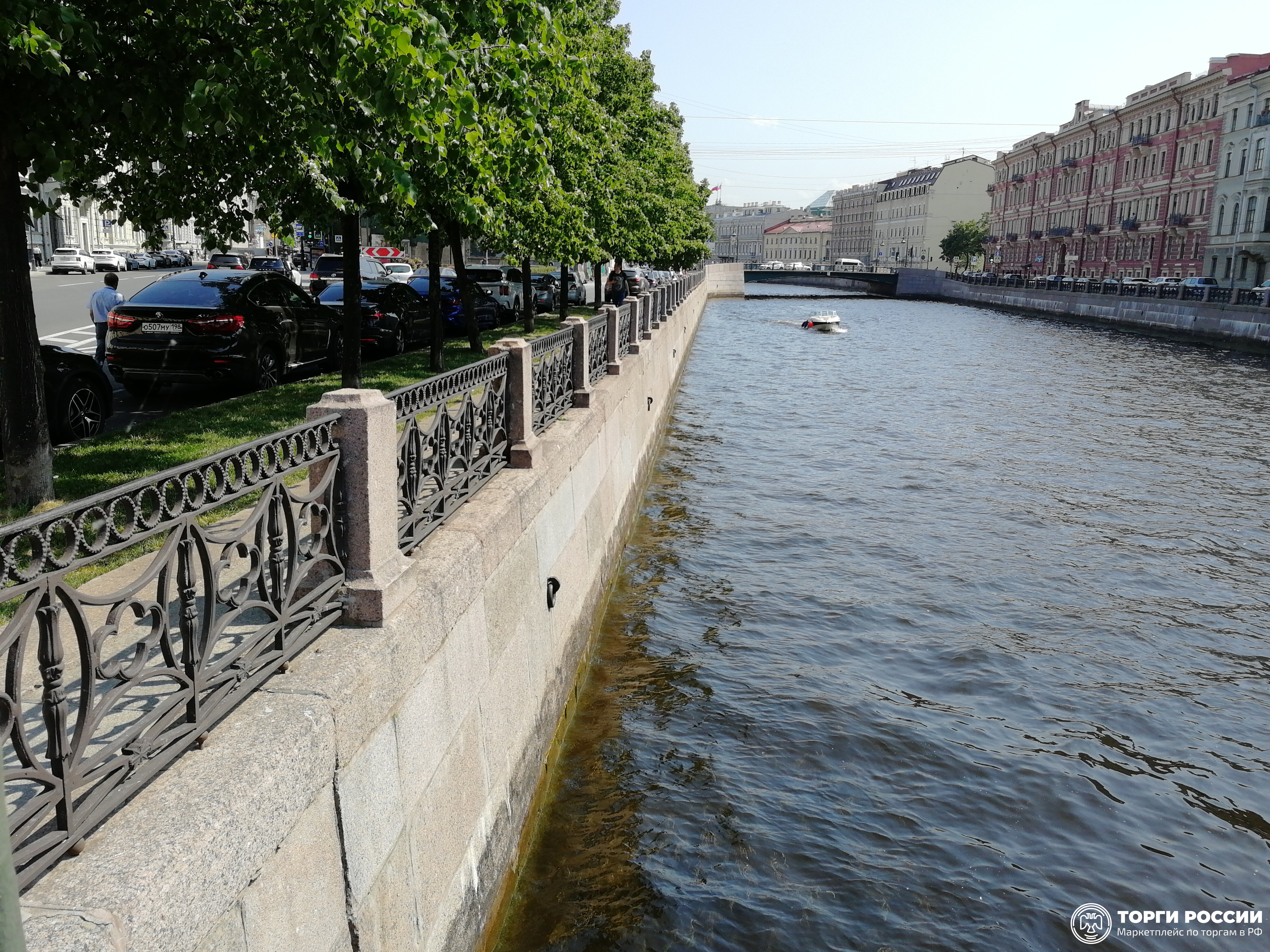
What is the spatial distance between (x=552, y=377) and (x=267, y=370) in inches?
241

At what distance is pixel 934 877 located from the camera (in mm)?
6363

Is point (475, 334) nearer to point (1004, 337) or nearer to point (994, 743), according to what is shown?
point (994, 743)

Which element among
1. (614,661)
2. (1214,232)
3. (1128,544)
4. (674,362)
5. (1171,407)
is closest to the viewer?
(614,661)

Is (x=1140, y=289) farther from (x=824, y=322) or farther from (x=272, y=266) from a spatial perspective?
(x=272, y=266)

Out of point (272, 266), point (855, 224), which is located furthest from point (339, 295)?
point (855, 224)

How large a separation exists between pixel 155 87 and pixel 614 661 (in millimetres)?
5656

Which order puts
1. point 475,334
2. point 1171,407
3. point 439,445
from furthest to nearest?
point 1171,407
point 475,334
point 439,445

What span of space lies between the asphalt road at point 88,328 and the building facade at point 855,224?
142m

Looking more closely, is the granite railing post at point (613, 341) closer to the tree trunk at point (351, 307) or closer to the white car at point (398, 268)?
the tree trunk at point (351, 307)

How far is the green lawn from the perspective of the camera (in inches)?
324

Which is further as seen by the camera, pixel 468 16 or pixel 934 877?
pixel 468 16

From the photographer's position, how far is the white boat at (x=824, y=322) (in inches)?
2142

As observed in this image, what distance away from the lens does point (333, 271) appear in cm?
3969

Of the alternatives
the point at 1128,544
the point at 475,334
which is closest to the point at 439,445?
the point at 1128,544
